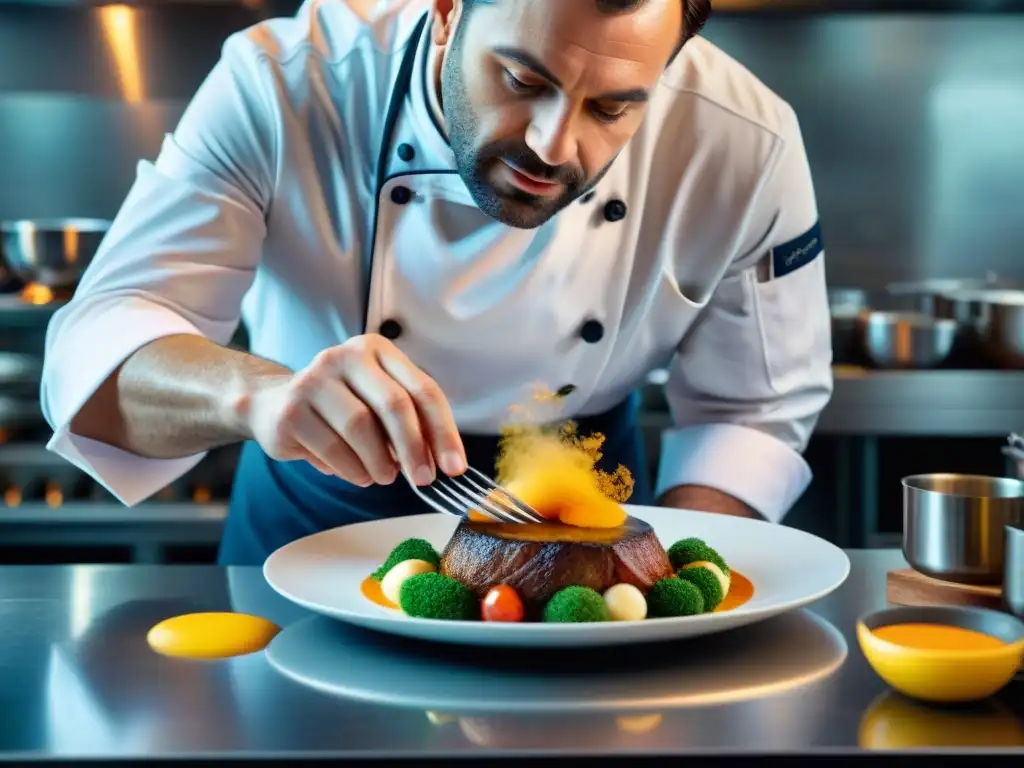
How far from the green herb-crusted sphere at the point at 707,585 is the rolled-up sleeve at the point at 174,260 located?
2.50 ft

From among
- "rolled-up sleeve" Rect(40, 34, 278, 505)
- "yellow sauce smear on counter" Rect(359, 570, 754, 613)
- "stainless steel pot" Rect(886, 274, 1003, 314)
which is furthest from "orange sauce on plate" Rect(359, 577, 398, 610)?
"stainless steel pot" Rect(886, 274, 1003, 314)

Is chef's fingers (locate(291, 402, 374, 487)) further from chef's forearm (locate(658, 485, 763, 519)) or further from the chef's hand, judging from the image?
chef's forearm (locate(658, 485, 763, 519))

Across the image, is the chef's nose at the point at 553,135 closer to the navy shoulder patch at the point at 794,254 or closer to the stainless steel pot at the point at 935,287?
the navy shoulder patch at the point at 794,254

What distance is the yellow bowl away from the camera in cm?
113

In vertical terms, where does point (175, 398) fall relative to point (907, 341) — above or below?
above

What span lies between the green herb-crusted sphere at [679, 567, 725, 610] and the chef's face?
0.53 m

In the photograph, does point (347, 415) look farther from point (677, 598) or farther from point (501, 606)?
point (677, 598)

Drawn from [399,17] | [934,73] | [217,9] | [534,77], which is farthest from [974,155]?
[534,77]

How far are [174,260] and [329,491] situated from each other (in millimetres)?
441

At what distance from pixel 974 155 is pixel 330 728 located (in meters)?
3.67

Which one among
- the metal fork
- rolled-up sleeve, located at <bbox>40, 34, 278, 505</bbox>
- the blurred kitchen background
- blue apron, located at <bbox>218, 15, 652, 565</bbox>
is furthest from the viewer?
the blurred kitchen background

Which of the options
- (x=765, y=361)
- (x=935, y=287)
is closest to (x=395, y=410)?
(x=765, y=361)

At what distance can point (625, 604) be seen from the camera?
133 centimetres

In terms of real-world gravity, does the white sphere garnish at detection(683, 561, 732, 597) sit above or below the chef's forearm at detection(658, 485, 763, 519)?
above
